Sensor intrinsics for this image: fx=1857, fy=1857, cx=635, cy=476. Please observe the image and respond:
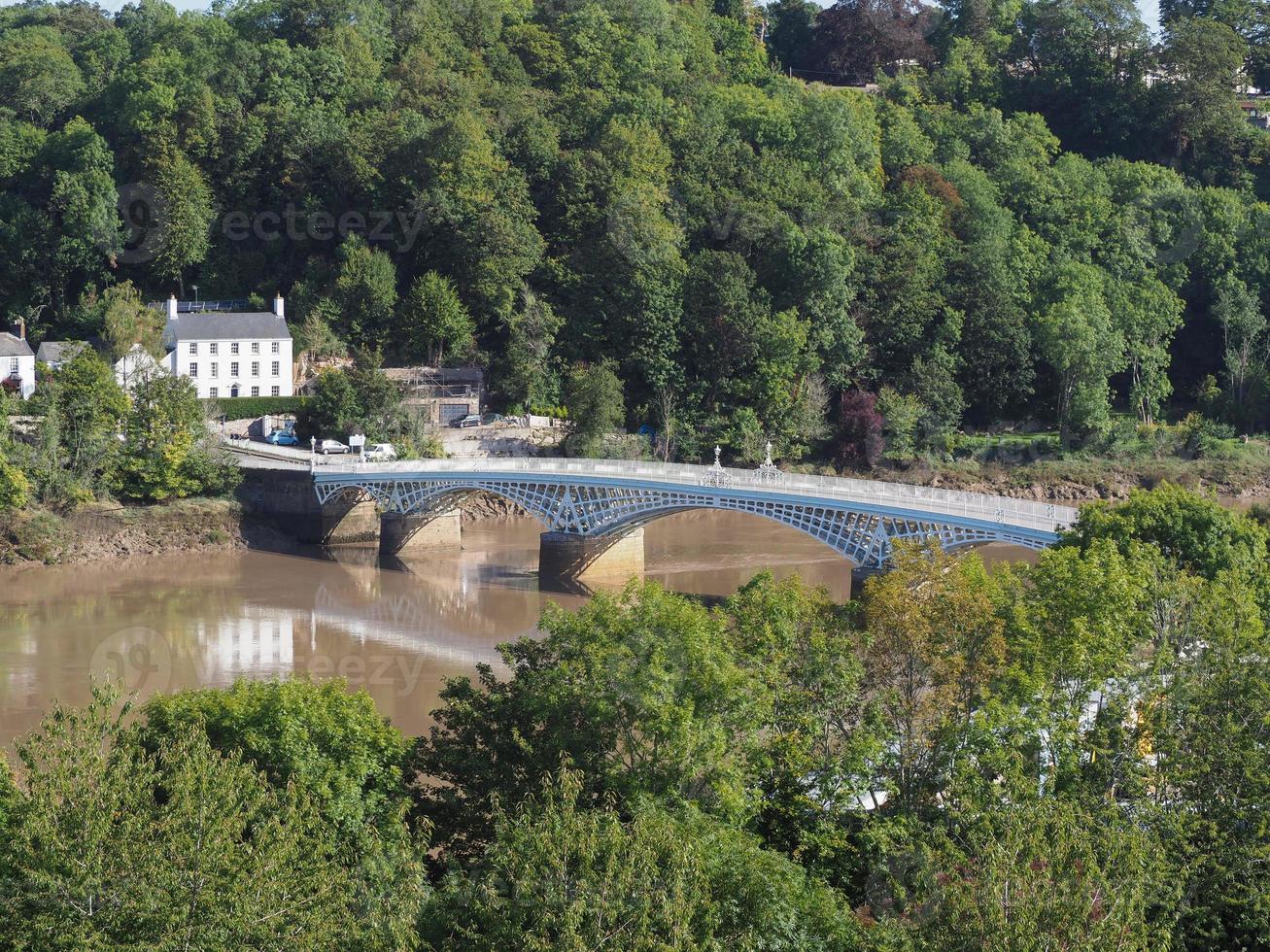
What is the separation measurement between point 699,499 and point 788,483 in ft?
8.47

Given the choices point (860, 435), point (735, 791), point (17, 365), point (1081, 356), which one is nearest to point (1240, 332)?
point (1081, 356)

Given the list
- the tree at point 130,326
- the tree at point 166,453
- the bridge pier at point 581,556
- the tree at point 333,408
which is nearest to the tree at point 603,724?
the bridge pier at point 581,556

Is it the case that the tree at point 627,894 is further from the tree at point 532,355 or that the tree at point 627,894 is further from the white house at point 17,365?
the tree at point 532,355

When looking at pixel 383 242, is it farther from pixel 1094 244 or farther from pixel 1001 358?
pixel 1094 244

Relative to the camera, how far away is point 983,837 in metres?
22.2

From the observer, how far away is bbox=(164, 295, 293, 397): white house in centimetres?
6856

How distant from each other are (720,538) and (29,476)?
865 inches

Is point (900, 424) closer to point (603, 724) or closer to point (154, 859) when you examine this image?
point (603, 724)

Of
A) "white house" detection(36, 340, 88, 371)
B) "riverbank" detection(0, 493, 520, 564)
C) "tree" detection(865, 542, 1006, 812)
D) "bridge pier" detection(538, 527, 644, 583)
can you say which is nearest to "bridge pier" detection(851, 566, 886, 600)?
"bridge pier" detection(538, 527, 644, 583)

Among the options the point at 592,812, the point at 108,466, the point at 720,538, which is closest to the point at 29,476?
the point at 108,466

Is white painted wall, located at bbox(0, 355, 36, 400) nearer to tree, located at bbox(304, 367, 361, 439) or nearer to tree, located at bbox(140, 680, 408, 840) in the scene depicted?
tree, located at bbox(304, 367, 361, 439)

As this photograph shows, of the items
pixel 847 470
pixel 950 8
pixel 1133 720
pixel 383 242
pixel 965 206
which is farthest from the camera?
pixel 950 8

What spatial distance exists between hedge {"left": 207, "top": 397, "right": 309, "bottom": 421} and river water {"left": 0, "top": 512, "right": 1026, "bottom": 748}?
361 inches

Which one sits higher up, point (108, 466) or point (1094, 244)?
point (1094, 244)
